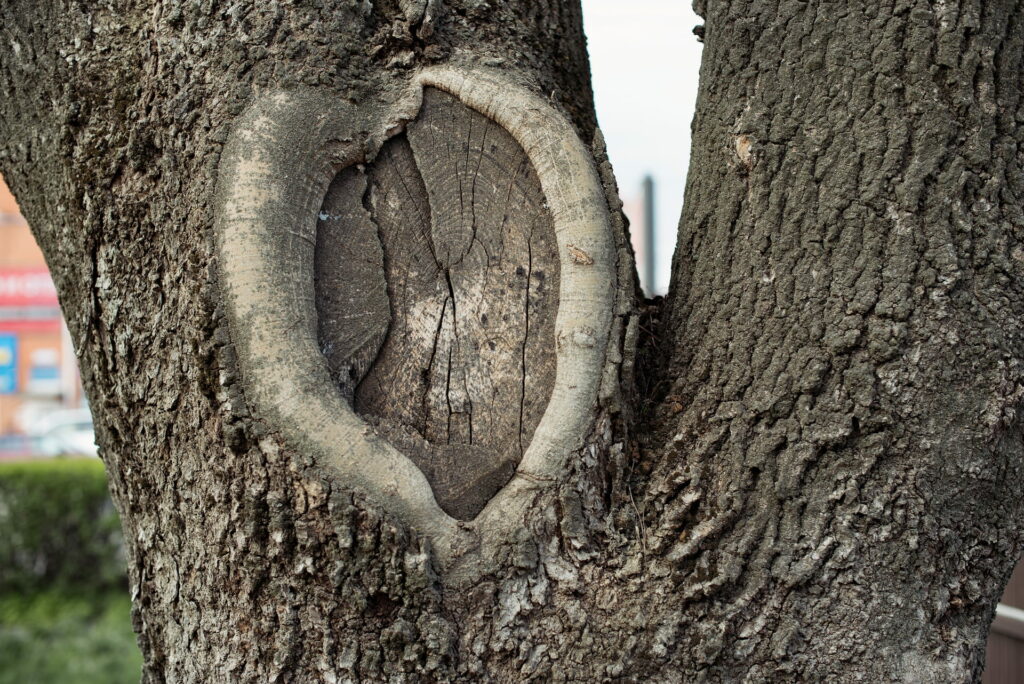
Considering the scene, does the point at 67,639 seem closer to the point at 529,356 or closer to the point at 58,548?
the point at 58,548

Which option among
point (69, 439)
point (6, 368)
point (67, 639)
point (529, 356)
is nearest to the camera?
point (529, 356)

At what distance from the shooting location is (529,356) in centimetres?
171

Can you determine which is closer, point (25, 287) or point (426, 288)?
point (426, 288)

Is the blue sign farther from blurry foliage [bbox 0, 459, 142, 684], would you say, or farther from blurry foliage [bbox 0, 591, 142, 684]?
blurry foliage [bbox 0, 591, 142, 684]

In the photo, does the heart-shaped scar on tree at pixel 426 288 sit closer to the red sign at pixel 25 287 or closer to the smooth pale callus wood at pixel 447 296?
the smooth pale callus wood at pixel 447 296

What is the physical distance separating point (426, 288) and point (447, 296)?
0.04 meters

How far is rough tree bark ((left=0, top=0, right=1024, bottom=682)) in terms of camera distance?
1.55 metres

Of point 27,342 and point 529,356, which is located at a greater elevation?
point 27,342

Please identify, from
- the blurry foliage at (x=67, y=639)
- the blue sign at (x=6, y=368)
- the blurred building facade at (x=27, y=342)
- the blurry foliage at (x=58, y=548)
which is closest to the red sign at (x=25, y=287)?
the blurred building facade at (x=27, y=342)

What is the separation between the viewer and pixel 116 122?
1.68 metres

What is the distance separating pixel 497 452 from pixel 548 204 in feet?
1.61

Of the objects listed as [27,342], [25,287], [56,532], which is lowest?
[56,532]

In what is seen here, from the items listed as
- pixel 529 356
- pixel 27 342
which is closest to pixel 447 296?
pixel 529 356

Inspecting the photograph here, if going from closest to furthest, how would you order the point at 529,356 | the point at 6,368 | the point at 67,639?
1. the point at 529,356
2. the point at 67,639
3. the point at 6,368
